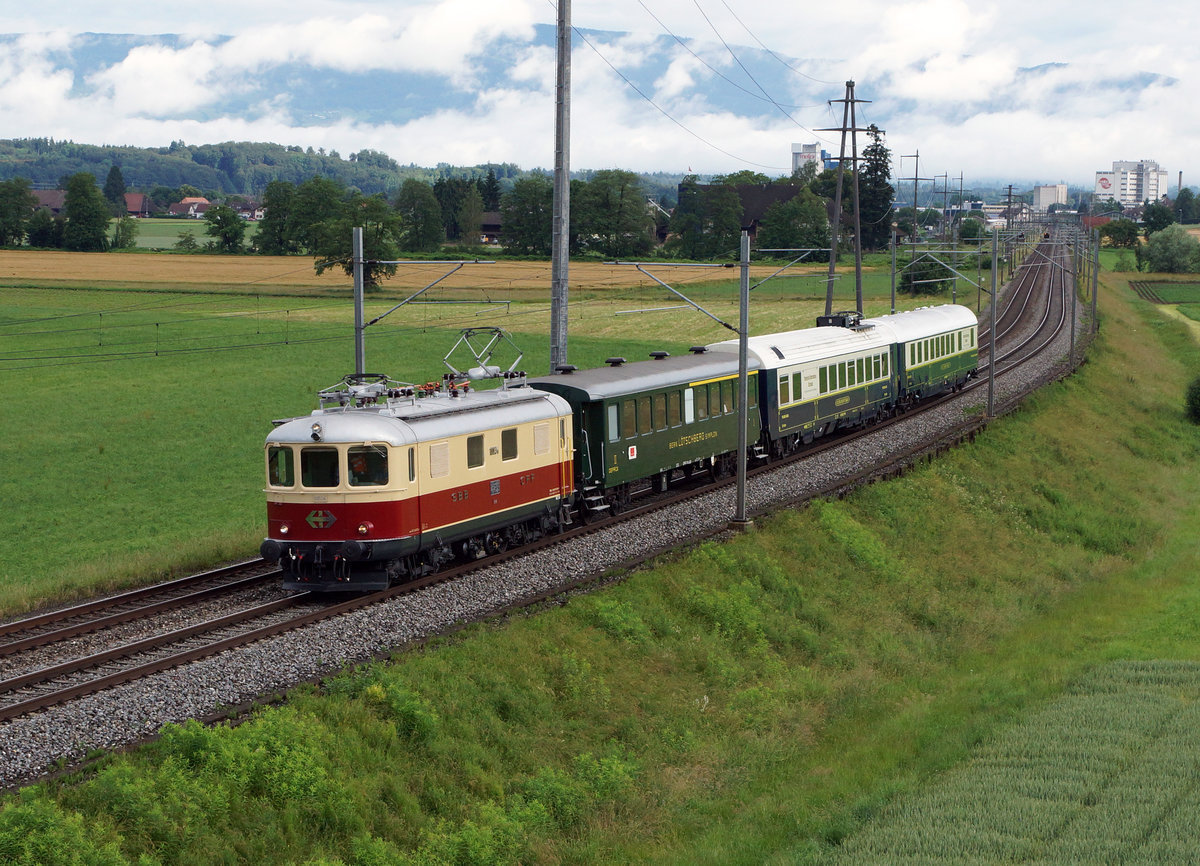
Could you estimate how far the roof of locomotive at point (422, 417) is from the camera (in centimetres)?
2117

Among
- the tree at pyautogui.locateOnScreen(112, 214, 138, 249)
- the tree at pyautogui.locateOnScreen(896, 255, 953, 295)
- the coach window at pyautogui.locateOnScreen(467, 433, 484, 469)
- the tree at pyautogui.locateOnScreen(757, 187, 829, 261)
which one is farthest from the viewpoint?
the tree at pyautogui.locateOnScreen(757, 187, 829, 261)

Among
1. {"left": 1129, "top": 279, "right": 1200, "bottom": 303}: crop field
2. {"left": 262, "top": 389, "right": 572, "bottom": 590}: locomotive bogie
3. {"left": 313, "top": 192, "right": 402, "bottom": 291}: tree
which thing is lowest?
{"left": 262, "top": 389, "right": 572, "bottom": 590}: locomotive bogie

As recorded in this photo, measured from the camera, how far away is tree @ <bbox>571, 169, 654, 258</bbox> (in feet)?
352

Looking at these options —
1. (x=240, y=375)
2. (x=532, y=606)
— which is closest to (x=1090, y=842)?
(x=532, y=606)

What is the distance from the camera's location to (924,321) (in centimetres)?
5088

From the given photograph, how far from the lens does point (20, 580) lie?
25344mm

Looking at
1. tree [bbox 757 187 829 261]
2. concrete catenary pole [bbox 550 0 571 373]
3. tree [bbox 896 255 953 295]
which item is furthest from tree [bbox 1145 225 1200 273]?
concrete catenary pole [bbox 550 0 571 373]

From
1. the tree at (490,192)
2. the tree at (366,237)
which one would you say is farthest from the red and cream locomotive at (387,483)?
the tree at (490,192)

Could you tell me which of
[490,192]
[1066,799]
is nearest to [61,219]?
[490,192]

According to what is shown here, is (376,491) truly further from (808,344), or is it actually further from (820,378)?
(820,378)

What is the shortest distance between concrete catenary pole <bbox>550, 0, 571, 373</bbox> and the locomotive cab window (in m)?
8.66

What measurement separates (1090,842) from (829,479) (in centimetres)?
2067

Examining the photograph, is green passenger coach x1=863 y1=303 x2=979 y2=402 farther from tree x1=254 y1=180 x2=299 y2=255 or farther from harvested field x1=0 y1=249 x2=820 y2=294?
tree x1=254 y1=180 x2=299 y2=255

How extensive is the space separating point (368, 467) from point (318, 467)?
2.96ft
